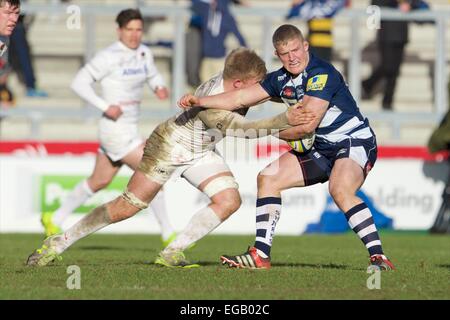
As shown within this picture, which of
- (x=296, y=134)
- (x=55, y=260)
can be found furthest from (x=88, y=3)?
(x=296, y=134)

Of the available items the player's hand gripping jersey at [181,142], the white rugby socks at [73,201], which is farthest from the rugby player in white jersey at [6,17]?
the white rugby socks at [73,201]

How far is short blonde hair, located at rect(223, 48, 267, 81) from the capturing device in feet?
32.8

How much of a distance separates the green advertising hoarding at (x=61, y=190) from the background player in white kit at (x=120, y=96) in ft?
10.3

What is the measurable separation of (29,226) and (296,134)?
8446mm

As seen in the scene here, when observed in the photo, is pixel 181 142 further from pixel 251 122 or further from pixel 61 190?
pixel 61 190

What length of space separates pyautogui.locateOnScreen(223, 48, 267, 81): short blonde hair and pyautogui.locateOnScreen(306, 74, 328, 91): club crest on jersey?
566 millimetres

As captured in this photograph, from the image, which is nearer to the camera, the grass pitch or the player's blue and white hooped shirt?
the grass pitch

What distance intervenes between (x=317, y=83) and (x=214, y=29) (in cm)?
893

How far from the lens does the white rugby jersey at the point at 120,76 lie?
1377cm

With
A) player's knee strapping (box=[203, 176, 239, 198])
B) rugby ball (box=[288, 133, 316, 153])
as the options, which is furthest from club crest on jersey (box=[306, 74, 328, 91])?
player's knee strapping (box=[203, 176, 239, 198])

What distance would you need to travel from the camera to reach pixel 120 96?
13.9 m

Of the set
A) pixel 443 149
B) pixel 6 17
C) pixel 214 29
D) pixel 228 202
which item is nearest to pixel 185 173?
pixel 228 202

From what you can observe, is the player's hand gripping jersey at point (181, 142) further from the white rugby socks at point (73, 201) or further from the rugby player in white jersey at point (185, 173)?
the white rugby socks at point (73, 201)

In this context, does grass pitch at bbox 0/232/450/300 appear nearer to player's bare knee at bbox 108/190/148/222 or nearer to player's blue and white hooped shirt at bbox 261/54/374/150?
player's bare knee at bbox 108/190/148/222
